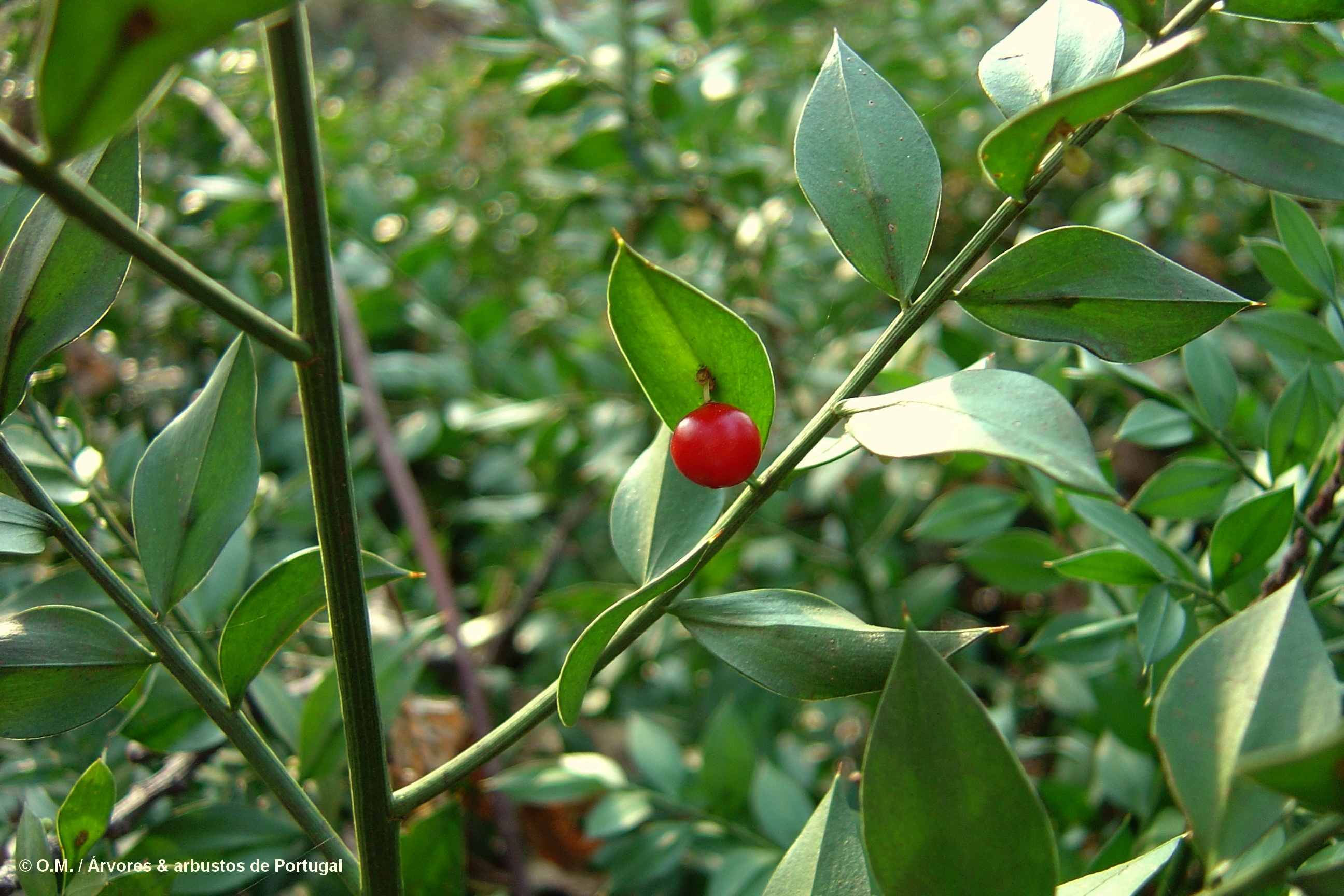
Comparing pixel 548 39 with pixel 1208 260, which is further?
pixel 1208 260

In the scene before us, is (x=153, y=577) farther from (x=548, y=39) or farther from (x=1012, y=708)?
(x=548, y=39)

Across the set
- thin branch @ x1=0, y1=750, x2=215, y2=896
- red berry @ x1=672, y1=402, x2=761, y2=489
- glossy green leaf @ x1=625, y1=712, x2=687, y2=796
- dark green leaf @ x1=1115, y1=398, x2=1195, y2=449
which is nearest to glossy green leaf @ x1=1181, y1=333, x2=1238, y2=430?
dark green leaf @ x1=1115, y1=398, x2=1195, y2=449

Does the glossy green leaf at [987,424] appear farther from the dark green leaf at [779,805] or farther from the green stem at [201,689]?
the dark green leaf at [779,805]

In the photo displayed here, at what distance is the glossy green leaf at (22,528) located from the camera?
42cm

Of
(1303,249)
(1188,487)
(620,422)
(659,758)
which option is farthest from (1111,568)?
(620,422)

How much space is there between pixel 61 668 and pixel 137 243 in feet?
0.85

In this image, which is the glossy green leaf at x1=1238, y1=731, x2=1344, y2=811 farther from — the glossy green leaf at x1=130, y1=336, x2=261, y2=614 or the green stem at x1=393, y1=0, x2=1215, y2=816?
the glossy green leaf at x1=130, y1=336, x2=261, y2=614

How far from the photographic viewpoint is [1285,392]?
1.93 feet

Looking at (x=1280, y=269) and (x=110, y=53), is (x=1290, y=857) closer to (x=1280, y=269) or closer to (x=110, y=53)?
(x=110, y=53)

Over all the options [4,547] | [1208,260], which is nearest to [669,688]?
[4,547]

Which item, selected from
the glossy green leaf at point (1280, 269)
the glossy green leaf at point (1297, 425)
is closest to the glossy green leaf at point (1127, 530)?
the glossy green leaf at point (1297, 425)

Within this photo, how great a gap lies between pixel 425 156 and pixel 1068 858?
2035mm

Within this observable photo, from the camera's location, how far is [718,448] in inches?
14.4

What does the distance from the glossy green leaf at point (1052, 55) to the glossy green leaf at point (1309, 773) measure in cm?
28
